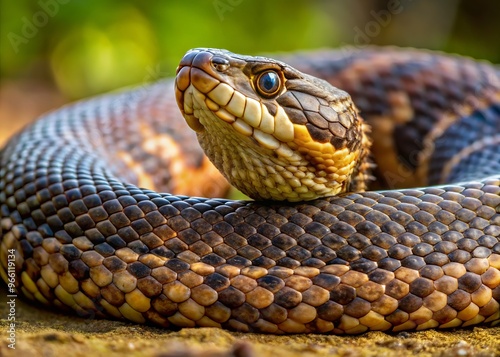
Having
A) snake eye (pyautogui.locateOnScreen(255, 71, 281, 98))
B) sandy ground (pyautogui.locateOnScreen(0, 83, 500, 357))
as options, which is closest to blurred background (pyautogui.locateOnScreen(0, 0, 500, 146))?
sandy ground (pyautogui.locateOnScreen(0, 83, 500, 357))

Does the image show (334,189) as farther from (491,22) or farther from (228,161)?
(491,22)

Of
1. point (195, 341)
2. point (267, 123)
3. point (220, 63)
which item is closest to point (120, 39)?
point (220, 63)

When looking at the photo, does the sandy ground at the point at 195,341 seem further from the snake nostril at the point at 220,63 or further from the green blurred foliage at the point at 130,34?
the green blurred foliage at the point at 130,34

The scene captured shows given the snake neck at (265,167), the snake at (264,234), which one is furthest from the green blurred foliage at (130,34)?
the snake neck at (265,167)

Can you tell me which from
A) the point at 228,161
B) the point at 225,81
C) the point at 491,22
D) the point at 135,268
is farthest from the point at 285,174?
the point at 491,22

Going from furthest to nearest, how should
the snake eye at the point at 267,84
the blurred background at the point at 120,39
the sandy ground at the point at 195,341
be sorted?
the blurred background at the point at 120,39, the snake eye at the point at 267,84, the sandy ground at the point at 195,341

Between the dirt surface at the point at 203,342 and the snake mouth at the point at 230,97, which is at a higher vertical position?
the snake mouth at the point at 230,97

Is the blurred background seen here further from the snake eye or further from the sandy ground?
the snake eye

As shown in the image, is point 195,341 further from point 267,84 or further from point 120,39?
point 120,39
